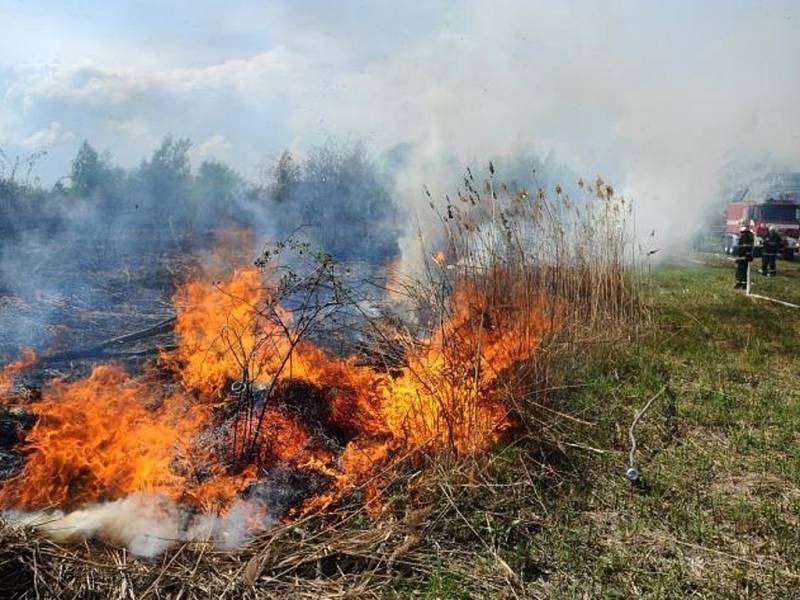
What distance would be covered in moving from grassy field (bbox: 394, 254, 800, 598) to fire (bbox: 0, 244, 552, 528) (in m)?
0.58

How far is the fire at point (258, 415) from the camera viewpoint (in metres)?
3.96

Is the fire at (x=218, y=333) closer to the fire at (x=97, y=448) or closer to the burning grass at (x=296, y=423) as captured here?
the burning grass at (x=296, y=423)

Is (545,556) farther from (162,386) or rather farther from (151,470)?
(162,386)

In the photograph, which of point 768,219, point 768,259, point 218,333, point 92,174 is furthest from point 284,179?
point 768,219

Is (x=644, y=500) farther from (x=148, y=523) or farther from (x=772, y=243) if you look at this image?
(x=772, y=243)

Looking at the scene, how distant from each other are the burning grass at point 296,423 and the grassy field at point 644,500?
0.19 meters

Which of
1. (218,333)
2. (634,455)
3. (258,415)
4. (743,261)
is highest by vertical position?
(218,333)

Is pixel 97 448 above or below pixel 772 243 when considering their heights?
above

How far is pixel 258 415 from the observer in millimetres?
4656

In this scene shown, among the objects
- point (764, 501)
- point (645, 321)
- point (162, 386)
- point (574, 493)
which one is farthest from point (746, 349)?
point (162, 386)

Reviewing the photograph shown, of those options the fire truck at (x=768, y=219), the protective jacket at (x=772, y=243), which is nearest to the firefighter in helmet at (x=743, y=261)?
the protective jacket at (x=772, y=243)

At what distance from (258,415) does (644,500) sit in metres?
2.79

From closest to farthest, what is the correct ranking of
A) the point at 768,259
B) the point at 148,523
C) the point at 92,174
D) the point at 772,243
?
the point at 148,523, the point at 92,174, the point at 768,259, the point at 772,243

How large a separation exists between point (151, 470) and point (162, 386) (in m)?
1.51
